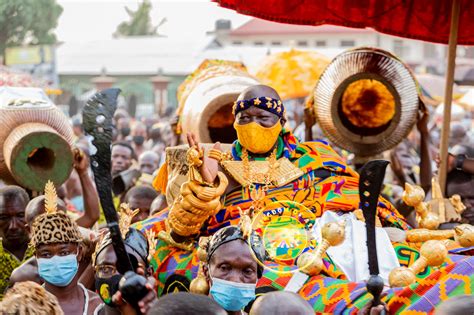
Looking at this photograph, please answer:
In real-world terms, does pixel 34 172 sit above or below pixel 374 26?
below

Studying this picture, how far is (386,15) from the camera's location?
8.09 meters

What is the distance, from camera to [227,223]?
19.5 ft

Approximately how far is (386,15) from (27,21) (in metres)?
18.5

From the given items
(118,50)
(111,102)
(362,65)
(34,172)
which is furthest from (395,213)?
(118,50)

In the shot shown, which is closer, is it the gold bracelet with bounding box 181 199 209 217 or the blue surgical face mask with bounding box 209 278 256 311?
the blue surgical face mask with bounding box 209 278 256 311

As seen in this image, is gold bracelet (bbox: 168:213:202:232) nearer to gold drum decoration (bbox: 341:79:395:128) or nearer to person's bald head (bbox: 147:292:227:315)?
person's bald head (bbox: 147:292:227:315)

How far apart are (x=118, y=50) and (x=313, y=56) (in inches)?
1352

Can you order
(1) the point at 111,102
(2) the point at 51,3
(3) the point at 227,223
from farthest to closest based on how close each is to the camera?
(2) the point at 51,3
(3) the point at 227,223
(1) the point at 111,102

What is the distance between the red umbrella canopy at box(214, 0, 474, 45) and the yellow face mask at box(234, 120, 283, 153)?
6.04 feet

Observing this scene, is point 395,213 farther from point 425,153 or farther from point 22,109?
point 22,109

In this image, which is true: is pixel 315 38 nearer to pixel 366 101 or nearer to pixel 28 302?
pixel 366 101

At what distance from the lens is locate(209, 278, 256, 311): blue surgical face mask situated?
14.5 feet

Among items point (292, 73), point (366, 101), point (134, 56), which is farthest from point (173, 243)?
point (134, 56)

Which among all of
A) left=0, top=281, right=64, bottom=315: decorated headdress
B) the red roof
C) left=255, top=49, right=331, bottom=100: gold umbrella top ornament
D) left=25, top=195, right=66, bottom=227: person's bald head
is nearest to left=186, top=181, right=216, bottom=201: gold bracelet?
left=25, top=195, right=66, bottom=227: person's bald head
